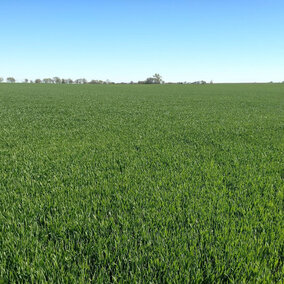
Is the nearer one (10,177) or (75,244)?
(75,244)

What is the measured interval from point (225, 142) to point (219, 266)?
465 cm

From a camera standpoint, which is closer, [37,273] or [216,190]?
[37,273]

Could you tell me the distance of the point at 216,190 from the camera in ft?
10.7

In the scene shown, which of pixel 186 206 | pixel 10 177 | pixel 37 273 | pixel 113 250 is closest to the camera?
pixel 37 273

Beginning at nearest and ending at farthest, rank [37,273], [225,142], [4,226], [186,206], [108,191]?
[37,273] < [4,226] < [186,206] < [108,191] < [225,142]

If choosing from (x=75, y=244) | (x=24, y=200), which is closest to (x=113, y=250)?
(x=75, y=244)

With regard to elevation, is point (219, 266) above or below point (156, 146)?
below

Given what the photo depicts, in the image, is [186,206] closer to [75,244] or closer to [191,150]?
[75,244]

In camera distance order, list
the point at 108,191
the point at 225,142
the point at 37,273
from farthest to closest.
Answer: the point at 225,142, the point at 108,191, the point at 37,273

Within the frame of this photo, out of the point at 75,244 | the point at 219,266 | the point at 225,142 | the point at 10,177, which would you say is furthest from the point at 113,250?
the point at 225,142

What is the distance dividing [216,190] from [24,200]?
8.58ft

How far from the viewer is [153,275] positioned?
185 cm

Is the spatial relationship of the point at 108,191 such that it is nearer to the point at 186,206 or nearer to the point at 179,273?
the point at 186,206

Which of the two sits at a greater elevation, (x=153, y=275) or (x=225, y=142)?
(x=225, y=142)
